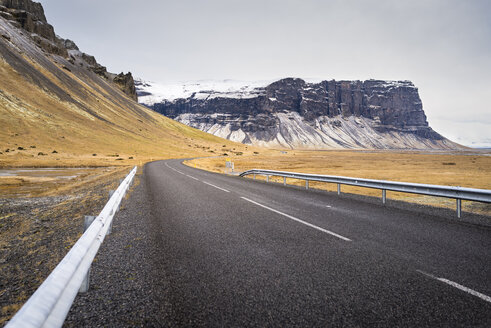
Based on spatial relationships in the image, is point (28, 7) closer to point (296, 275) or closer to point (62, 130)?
point (62, 130)

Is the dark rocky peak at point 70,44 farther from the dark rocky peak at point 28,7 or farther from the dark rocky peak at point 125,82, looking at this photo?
the dark rocky peak at point 125,82

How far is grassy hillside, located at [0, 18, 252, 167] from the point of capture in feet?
138

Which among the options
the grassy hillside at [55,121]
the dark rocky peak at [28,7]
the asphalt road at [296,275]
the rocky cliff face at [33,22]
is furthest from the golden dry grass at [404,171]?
the dark rocky peak at [28,7]

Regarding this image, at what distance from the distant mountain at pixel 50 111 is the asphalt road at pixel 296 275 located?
34.5 metres

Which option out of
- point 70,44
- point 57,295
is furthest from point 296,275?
point 70,44

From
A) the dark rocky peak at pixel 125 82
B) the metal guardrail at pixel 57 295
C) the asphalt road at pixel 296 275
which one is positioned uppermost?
the dark rocky peak at pixel 125 82

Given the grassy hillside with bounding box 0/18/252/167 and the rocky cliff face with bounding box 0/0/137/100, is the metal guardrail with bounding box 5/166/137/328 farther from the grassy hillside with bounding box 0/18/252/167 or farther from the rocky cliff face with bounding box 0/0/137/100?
the rocky cliff face with bounding box 0/0/137/100

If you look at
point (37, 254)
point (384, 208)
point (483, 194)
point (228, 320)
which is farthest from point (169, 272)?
point (483, 194)

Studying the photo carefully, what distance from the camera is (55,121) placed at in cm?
5878

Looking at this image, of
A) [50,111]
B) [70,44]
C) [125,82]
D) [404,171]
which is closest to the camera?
[404,171]

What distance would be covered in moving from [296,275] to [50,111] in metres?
77.0

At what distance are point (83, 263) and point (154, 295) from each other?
0.87 meters

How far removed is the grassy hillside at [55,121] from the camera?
42031mm

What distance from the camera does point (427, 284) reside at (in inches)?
132
